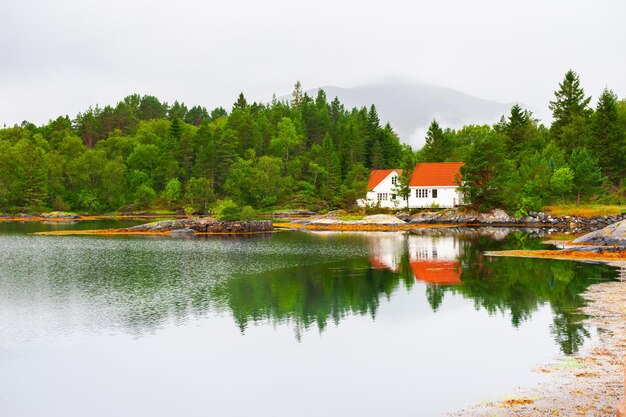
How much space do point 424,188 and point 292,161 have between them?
1833 inches

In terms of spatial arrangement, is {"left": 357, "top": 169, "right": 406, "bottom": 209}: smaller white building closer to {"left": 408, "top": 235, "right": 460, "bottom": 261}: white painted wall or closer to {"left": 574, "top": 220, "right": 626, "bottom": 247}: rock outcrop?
{"left": 408, "top": 235, "right": 460, "bottom": 261}: white painted wall

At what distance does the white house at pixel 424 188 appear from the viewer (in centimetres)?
9412

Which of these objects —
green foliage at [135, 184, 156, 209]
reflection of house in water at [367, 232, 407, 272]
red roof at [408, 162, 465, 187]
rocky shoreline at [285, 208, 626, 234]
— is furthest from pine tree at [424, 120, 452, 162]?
green foliage at [135, 184, 156, 209]

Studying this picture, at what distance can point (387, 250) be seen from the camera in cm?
5328

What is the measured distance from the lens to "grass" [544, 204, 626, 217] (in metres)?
79.9

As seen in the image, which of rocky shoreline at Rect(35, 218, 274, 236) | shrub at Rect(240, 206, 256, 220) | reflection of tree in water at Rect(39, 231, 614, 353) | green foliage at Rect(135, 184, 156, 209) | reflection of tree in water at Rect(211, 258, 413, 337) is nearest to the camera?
reflection of tree in water at Rect(211, 258, 413, 337)

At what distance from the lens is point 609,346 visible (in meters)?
19.2

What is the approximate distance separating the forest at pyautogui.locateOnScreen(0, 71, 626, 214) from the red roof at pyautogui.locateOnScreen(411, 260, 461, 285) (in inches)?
1808

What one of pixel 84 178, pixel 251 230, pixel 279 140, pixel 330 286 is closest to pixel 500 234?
pixel 251 230

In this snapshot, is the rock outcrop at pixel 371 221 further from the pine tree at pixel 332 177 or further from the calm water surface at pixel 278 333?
the calm water surface at pixel 278 333

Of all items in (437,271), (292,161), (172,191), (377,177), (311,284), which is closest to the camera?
(311,284)

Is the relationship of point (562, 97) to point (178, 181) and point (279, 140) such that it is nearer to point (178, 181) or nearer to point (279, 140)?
point (279, 140)

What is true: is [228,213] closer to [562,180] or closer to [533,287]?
[562,180]

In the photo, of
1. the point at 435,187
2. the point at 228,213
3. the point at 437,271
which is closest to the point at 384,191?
the point at 435,187
